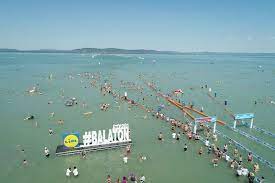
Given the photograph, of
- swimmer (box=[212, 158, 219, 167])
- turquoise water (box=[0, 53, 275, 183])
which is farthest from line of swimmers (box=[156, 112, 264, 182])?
turquoise water (box=[0, 53, 275, 183])

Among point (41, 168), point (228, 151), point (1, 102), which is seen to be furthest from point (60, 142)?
point (1, 102)

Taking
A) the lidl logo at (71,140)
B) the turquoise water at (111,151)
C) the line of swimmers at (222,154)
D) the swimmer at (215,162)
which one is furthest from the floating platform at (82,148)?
the swimmer at (215,162)

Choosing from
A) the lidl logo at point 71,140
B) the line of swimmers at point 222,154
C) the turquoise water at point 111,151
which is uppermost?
the lidl logo at point 71,140

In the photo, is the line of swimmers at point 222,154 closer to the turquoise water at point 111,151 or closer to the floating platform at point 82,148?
the turquoise water at point 111,151

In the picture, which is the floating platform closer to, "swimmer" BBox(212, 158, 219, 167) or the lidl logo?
the lidl logo

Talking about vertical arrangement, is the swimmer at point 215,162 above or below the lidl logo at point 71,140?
below

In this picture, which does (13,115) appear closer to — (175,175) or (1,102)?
(1,102)

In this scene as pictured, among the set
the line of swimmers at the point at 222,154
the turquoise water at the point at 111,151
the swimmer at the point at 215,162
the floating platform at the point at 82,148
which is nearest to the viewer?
the line of swimmers at the point at 222,154

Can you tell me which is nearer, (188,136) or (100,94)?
(188,136)
